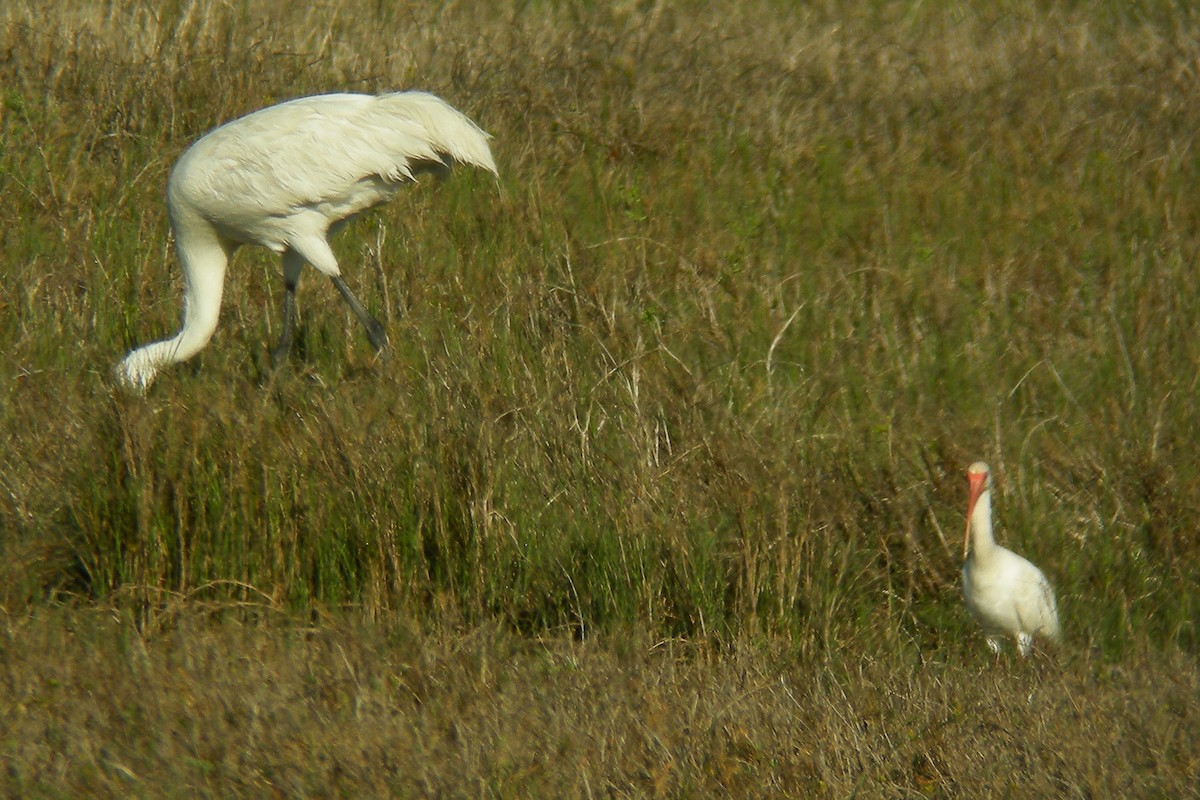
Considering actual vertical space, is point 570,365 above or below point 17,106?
below

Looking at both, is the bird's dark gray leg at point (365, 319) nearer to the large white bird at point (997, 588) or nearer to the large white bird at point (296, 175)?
the large white bird at point (296, 175)

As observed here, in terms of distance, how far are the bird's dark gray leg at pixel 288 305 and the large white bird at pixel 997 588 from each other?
270 cm

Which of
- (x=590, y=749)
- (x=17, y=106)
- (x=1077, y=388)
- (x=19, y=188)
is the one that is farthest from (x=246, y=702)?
(x=17, y=106)

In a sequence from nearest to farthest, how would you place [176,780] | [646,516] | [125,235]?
[176,780] → [646,516] → [125,235]

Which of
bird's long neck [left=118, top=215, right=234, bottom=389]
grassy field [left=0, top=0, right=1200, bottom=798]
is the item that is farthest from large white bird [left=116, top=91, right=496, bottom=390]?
grassy field [left=0, top=0, right=1200, bottom=798]

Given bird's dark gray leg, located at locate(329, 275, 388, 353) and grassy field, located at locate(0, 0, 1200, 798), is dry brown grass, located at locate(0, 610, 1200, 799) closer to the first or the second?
grassy field, located at locate(0, 0, 1200, 798)

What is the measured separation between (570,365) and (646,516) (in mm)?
1110

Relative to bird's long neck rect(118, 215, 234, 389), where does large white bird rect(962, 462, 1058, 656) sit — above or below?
below

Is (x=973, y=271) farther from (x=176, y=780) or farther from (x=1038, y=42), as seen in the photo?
(x=176, y=780)

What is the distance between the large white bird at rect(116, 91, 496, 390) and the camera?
673cm

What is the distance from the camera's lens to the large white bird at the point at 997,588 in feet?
16.5

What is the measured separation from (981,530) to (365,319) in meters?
2.92

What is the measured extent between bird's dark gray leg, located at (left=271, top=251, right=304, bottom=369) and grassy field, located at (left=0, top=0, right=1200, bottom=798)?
12cm

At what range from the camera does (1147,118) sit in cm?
980
